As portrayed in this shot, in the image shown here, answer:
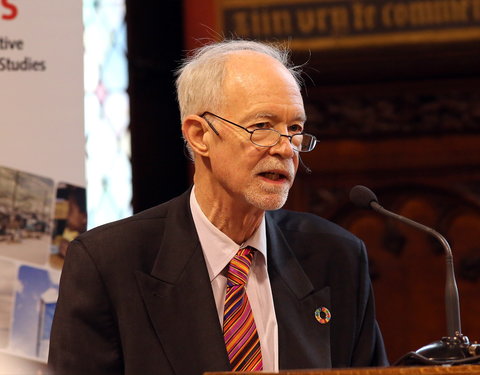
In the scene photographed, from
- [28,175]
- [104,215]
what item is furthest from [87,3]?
[28,175]

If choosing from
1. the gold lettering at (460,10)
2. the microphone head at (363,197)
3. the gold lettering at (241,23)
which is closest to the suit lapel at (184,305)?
the microphone head at (363,197)

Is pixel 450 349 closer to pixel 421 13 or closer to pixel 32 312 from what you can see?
pixel 32 312

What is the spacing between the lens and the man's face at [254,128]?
2699 mm

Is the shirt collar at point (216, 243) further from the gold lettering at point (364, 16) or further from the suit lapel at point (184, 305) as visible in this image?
the gold lettering at point (364, 16)

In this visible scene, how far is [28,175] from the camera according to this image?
3301 mm

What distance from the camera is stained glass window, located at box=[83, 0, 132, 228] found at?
451cm

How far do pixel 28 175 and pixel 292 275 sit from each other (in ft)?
3.04

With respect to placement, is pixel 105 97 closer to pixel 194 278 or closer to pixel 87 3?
pixel 87 3

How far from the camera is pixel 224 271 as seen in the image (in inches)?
110

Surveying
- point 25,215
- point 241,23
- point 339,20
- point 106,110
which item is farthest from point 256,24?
point 25,215

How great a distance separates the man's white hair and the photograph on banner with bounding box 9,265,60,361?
29.9 inches

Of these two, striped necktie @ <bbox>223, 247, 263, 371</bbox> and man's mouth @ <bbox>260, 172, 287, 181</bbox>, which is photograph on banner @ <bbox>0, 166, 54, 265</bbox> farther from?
man's mouth @ <bbox>260, 172, 287, 181</bbox>

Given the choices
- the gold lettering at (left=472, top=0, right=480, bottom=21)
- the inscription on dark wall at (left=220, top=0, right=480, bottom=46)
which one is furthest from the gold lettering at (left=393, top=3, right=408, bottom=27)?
the gold lettering at (left=472, top=0, right=480, bottom=21)

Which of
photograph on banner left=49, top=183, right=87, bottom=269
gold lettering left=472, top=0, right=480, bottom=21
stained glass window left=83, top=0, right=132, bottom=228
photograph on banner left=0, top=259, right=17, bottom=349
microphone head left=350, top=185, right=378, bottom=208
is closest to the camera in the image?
microphone head left=350, top=185, right=378, bottom=208
